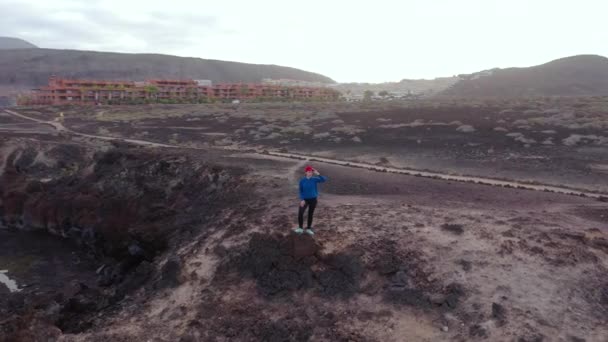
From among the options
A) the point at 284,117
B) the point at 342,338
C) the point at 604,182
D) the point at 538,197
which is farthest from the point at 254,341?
the point at 284,117

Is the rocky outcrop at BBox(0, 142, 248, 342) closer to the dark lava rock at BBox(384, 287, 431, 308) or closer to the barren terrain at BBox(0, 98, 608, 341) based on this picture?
the barren terrain at BBox(0, 98, 608, 341)

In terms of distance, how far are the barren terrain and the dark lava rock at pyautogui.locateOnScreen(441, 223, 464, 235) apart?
0.18 feet

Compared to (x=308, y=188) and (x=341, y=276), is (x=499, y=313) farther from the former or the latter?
(x=308, y=188)

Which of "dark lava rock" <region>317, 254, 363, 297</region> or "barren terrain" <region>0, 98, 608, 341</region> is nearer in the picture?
"barren terrain" <region>0, 98, 608, 341</region>

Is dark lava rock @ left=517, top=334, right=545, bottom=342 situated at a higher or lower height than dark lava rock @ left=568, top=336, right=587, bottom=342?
lower

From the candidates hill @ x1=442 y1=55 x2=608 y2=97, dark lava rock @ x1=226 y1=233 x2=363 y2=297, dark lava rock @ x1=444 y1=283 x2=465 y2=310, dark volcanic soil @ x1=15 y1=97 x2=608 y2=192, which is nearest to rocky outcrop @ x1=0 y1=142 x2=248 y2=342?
dark lava rock @ x1=226 y1=233 x2=363 y2=297

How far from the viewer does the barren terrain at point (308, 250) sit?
401 inches

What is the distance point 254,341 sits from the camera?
10.2m

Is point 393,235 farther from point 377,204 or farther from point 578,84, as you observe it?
point 578,84

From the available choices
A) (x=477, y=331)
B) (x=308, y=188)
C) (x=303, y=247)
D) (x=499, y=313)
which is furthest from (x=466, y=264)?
(x=308, y=188)

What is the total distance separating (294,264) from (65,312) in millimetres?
6901

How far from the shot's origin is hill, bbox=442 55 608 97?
105 meters

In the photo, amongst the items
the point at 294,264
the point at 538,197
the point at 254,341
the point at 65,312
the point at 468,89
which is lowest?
the point at 65,312

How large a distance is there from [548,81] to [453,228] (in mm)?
115715
